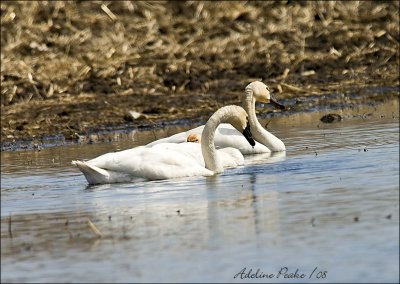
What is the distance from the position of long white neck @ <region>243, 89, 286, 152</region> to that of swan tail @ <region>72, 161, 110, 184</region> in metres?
3.23

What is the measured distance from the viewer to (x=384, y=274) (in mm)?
7457

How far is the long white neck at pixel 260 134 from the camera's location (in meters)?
15.0

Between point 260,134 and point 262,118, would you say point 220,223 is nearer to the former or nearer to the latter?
point 260,134

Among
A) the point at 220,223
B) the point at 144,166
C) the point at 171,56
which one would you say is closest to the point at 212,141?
the point at 144,166

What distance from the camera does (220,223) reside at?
938 cm

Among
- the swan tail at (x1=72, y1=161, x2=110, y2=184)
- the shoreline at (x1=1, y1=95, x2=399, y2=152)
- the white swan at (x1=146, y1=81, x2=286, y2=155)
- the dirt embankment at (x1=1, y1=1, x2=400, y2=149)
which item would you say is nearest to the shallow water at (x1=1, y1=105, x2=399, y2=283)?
the swan tail at (x1=72, y1=161, x2=110, y2=184)

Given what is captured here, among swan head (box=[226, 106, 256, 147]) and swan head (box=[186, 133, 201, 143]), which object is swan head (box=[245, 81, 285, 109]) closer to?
swan head (box=[186, 133, 201, 143])

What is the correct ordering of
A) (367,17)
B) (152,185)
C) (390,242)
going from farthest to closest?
(367,17) → (152,185) → (390,242)

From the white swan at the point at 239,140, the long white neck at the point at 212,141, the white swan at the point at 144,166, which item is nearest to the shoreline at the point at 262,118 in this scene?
the white swan at the point at 239,140

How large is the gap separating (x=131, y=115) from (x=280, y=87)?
307 centimetres

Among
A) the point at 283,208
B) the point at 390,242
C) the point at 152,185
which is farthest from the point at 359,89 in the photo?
the point at 390,242

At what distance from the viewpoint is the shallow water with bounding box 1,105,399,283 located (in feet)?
26.0

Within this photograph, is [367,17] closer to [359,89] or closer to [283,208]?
[359,89]

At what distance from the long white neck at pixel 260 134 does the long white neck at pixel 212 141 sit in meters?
1.28
